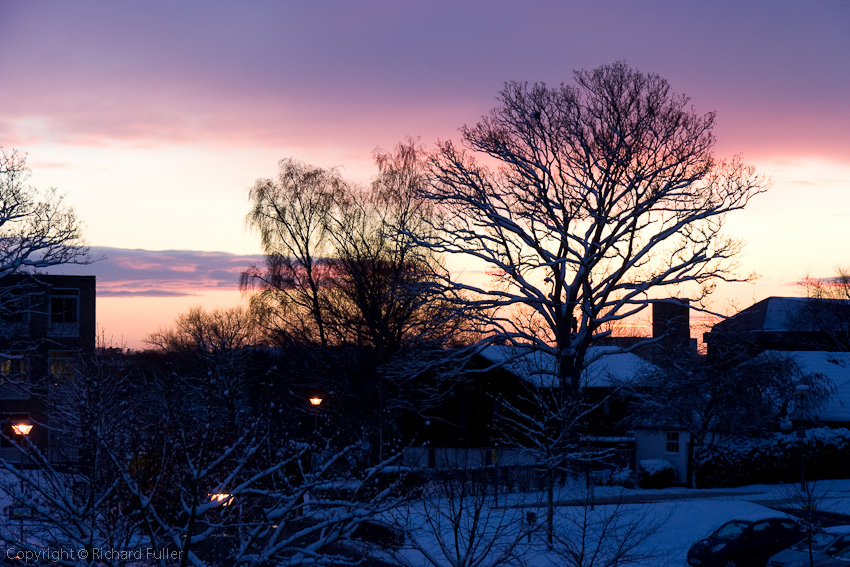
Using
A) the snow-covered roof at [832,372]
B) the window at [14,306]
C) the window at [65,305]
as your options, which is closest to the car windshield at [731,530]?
the snow-covered roof at [832,372]

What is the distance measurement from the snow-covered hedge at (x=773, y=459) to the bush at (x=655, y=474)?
4.00 ft

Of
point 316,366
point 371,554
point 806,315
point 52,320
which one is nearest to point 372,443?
point 316,366

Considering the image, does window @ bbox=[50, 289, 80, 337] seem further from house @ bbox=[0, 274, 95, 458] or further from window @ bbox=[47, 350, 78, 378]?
window @ bbox=[47, 350, 78, 378]

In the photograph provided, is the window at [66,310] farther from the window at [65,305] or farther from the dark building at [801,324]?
the dark building at [801,324]

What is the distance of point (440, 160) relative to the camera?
32.1 metres

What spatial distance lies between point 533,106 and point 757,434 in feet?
56.2

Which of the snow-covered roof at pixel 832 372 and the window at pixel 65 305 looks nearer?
the snow-covered roof at pixel 832 372

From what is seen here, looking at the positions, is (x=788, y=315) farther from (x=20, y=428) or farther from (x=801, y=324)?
(x=20, y=428)

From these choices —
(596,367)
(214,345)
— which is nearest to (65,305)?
(214,345)

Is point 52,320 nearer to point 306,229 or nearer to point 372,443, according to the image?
point 306,229

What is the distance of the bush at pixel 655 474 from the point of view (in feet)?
115

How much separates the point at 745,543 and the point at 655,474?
14062 mm

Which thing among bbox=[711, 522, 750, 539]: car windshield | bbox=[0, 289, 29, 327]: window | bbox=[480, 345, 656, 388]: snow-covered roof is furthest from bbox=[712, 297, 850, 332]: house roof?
bbox=[711, 522, 750, 539]: car windshield

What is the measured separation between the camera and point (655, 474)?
35.1 metres
